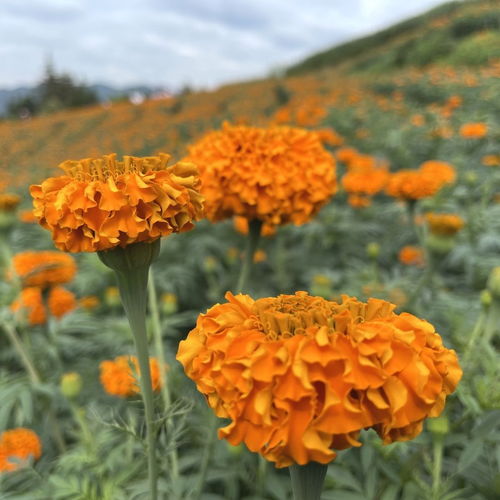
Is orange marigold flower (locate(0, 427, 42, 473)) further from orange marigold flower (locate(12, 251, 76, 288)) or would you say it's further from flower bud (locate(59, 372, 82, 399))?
orange marigold flower (locate(12, 251, 76, 288))

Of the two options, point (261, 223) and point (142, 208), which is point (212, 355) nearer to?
point (142, 208)

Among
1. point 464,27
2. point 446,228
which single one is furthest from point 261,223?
point 464,27

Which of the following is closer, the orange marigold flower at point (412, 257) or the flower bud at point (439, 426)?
the flower bud at point (439, 426)

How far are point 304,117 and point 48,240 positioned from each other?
8.79ft

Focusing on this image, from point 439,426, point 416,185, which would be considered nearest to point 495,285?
point 439,426

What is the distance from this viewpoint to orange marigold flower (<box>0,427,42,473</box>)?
119cm

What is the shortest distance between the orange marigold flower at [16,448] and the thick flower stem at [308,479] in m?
0.89

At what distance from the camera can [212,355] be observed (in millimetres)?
582

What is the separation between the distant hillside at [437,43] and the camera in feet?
36.0

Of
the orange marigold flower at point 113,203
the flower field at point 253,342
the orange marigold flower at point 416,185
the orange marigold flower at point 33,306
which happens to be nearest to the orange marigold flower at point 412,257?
the flower field at point 253,342

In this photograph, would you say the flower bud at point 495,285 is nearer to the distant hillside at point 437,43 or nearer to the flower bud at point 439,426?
the flower bud at point 439,426

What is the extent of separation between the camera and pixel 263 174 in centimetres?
119

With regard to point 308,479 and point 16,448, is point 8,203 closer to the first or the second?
point 16,448

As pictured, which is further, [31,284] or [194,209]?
[31,284]
